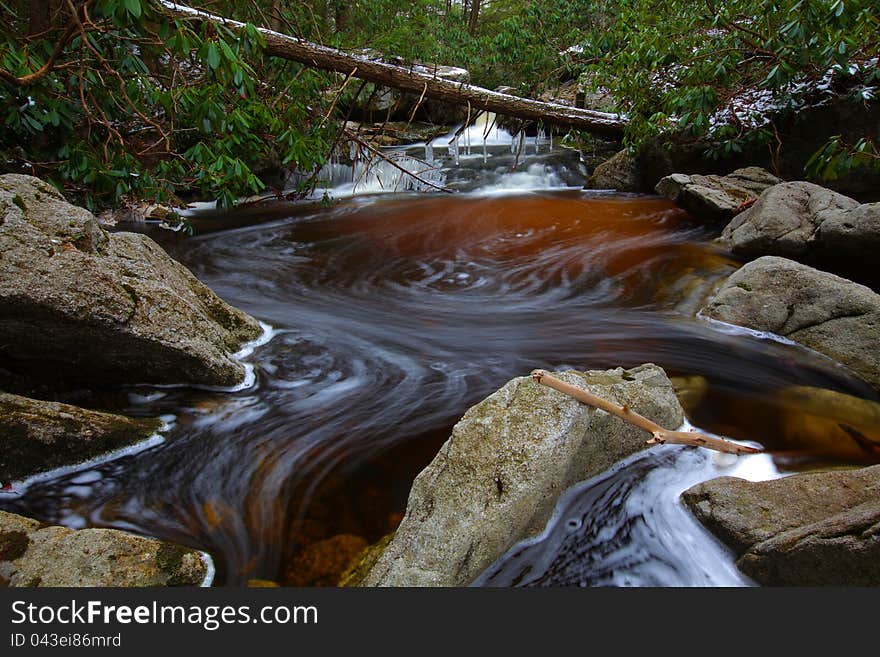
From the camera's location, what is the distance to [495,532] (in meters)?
2.06

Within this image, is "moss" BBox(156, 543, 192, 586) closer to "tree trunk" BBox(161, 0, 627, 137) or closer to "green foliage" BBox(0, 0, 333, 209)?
"green foliage" BBox(0, 0, 333, 209)

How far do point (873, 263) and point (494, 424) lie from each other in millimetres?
5092

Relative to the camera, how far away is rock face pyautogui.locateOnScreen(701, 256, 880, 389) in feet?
12.7

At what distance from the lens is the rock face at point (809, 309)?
3.88m

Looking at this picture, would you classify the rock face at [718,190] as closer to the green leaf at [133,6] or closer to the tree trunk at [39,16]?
the green leaf at [133,6]

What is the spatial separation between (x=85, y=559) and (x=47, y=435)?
0.87 m

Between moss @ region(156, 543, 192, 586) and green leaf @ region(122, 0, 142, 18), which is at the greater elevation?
green leaf @ region(122, 0, 142, 18)

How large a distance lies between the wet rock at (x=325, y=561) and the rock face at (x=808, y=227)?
18.1 ft

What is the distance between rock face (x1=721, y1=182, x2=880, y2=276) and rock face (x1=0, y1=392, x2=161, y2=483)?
6420 mm

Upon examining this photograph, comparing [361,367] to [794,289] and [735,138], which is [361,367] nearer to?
[794,289]

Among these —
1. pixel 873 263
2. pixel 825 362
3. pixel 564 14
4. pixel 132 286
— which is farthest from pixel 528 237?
pixel 564 14

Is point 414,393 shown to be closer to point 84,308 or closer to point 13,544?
point 84,308

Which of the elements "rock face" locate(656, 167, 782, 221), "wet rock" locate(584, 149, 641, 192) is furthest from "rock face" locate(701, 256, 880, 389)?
"wet rock" locate(584, 149, 641, 192)

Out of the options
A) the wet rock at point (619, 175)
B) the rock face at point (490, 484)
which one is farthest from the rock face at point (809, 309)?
the wet rock at point (619, 175)
